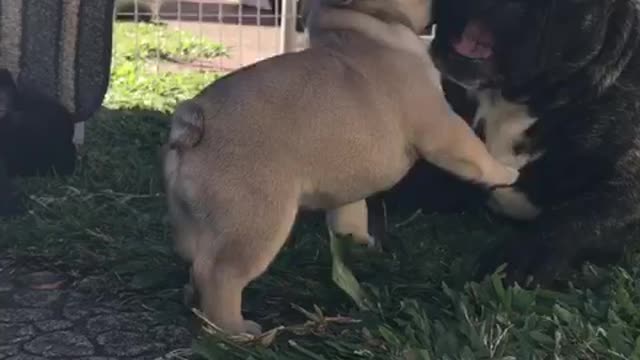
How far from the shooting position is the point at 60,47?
3107mm

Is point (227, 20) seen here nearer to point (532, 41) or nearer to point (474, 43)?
point (474, 43)

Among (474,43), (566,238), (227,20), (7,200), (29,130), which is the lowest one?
(227,20)

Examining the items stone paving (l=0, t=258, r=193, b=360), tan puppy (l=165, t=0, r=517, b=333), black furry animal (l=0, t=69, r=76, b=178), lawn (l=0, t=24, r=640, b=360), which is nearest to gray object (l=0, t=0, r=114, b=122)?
black furry animal (l=0, t=69, r=76, b=178)

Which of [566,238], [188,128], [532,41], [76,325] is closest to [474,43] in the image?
[532,41]

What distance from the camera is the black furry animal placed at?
315cm

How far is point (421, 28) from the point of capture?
2.24 metres

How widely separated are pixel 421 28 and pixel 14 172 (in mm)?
1490

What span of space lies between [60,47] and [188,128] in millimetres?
1250

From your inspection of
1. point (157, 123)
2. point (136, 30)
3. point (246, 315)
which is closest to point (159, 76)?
point (136, 30)

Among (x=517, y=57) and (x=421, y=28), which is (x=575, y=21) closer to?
(x=517, y=57)

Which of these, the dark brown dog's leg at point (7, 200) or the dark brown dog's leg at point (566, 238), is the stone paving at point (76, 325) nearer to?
the dark brown dog's leg at point (7, 200)

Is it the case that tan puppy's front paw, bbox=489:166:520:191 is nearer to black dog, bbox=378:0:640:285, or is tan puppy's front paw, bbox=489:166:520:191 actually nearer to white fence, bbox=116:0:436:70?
black dog, bbox=378:0:640:285

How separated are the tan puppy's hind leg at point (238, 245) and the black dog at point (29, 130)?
1341 mm

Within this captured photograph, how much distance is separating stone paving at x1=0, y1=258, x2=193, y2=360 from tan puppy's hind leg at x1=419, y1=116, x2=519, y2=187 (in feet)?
2.03
